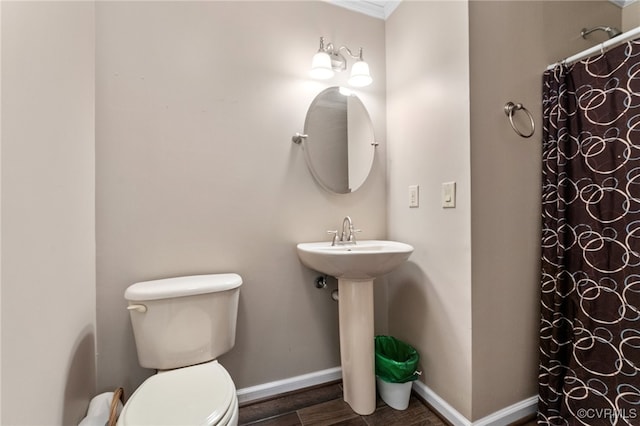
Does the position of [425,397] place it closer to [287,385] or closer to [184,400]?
[287,385]

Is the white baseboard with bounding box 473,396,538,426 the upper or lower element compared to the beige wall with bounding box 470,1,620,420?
lower

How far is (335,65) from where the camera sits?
64.6 inches

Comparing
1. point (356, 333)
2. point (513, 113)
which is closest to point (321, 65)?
point (513, 113)

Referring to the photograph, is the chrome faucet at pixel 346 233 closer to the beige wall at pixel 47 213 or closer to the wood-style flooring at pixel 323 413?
the wood-style flooring at pixel 323 413

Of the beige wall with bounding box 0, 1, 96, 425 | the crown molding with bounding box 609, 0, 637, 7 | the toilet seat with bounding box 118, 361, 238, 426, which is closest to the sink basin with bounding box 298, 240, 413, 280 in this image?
the toilet seat with bounding box 118, 361, 238, 426

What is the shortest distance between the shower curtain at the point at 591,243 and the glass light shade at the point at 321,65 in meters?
1.10

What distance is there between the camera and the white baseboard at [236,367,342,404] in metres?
1.47

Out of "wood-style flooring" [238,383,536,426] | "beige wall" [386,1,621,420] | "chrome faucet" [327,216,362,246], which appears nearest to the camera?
"beige wall" [386,1,621,420]

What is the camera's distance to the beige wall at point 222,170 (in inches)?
50.1

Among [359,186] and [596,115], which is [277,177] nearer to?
[359,186]

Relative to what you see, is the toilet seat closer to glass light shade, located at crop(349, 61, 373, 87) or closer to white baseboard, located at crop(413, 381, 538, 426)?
white baseboard, located at crop(413, 381, 538, 426)

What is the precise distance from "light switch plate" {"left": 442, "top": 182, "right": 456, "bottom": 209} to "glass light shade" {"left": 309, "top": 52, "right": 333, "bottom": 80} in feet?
2.88

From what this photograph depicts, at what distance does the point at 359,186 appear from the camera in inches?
67.6

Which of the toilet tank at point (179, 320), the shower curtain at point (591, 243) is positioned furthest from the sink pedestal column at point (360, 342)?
the shower curtain at point (591, 243)
